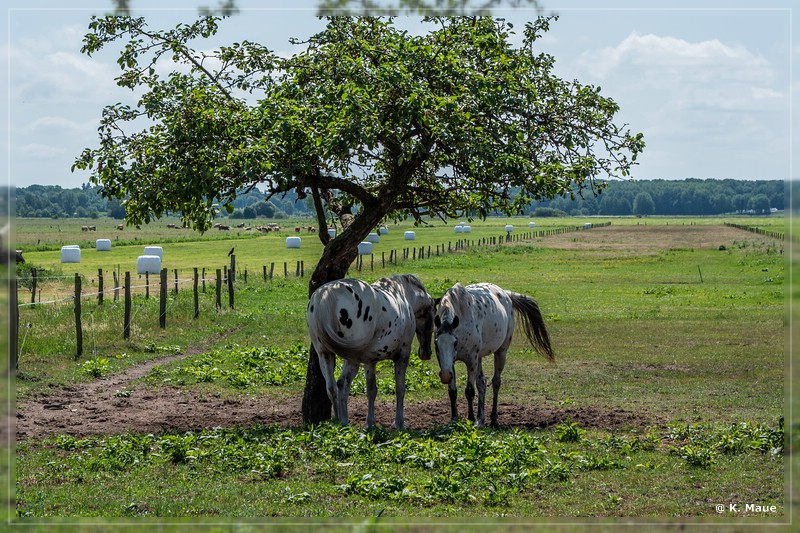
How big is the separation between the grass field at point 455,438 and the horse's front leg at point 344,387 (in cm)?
72

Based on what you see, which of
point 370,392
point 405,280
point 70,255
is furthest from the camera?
point 70,255

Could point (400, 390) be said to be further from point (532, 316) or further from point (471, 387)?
point (532, 316)

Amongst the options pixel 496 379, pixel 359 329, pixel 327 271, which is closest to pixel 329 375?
pixel 359 329

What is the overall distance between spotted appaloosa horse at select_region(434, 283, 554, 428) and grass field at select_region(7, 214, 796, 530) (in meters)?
0.77

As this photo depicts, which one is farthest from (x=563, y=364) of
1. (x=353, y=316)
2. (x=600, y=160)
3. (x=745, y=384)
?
(x=353, y=316)

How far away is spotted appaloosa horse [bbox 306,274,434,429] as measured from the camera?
12.4 meters

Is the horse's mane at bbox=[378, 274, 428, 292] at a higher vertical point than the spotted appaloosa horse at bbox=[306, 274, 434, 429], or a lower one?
higher

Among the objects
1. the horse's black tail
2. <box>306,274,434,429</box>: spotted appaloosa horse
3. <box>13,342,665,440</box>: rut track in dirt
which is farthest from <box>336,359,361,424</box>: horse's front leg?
the horse's black tail

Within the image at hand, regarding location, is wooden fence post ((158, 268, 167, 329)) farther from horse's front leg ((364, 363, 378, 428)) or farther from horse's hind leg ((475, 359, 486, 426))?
horse's hind leg ((475, 359, 486, 426))

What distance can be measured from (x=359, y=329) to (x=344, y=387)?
87 cm

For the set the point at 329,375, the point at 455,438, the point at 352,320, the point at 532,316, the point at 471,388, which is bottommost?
the point at 455,438

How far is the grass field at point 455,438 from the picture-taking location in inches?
339

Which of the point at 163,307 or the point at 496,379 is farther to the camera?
the point at 163,307

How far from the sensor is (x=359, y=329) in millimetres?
12461
